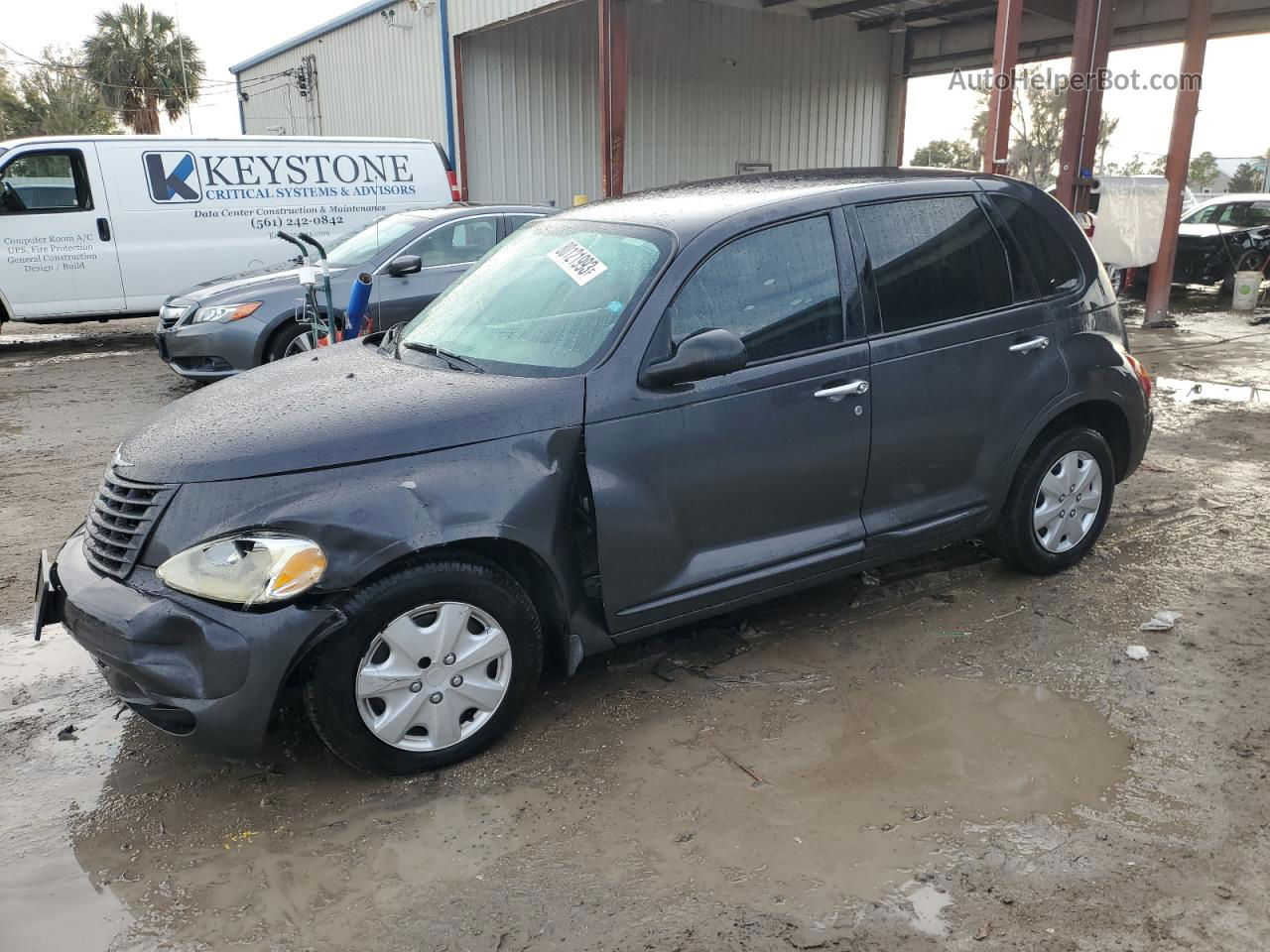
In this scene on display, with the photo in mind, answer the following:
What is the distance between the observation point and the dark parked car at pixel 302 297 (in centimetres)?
776

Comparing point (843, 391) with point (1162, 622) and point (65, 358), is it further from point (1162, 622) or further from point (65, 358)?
point (65, 358)

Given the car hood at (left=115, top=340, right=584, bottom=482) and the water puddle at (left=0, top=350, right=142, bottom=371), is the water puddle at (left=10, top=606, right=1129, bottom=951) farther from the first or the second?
the water puddle at (left=0, top=350, right=142, bottom=371)

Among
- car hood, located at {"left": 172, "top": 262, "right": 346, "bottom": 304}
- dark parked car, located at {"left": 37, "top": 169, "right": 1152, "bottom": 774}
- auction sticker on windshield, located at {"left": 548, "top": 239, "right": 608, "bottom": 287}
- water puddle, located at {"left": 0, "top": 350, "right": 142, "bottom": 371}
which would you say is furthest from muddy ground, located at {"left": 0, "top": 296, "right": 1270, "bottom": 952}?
water puddle, located at {"left": 0, "top": 350, "right": 142, "bottom": 371}

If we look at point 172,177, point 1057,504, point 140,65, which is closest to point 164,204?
point 172,177

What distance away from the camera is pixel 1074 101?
36.9 ft

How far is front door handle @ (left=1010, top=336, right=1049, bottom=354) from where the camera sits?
395 centimetres

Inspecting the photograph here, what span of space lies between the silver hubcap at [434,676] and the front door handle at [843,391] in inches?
56.3

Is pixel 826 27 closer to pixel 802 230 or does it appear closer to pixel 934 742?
pixel 802 230

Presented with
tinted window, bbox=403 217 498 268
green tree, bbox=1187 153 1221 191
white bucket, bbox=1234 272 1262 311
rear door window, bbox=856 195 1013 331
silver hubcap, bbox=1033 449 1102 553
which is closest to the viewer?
rear door window, bbox=856 195 1013 331

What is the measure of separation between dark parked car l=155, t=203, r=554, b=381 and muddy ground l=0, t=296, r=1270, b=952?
3.80 metres

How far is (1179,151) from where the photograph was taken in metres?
11.6

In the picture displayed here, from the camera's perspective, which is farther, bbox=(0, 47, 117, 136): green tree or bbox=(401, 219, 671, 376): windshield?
bbox=(0, 47, 117, 136): green tree

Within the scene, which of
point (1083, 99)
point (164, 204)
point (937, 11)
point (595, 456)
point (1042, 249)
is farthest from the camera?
point (937, 11)

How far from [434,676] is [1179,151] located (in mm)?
12182
